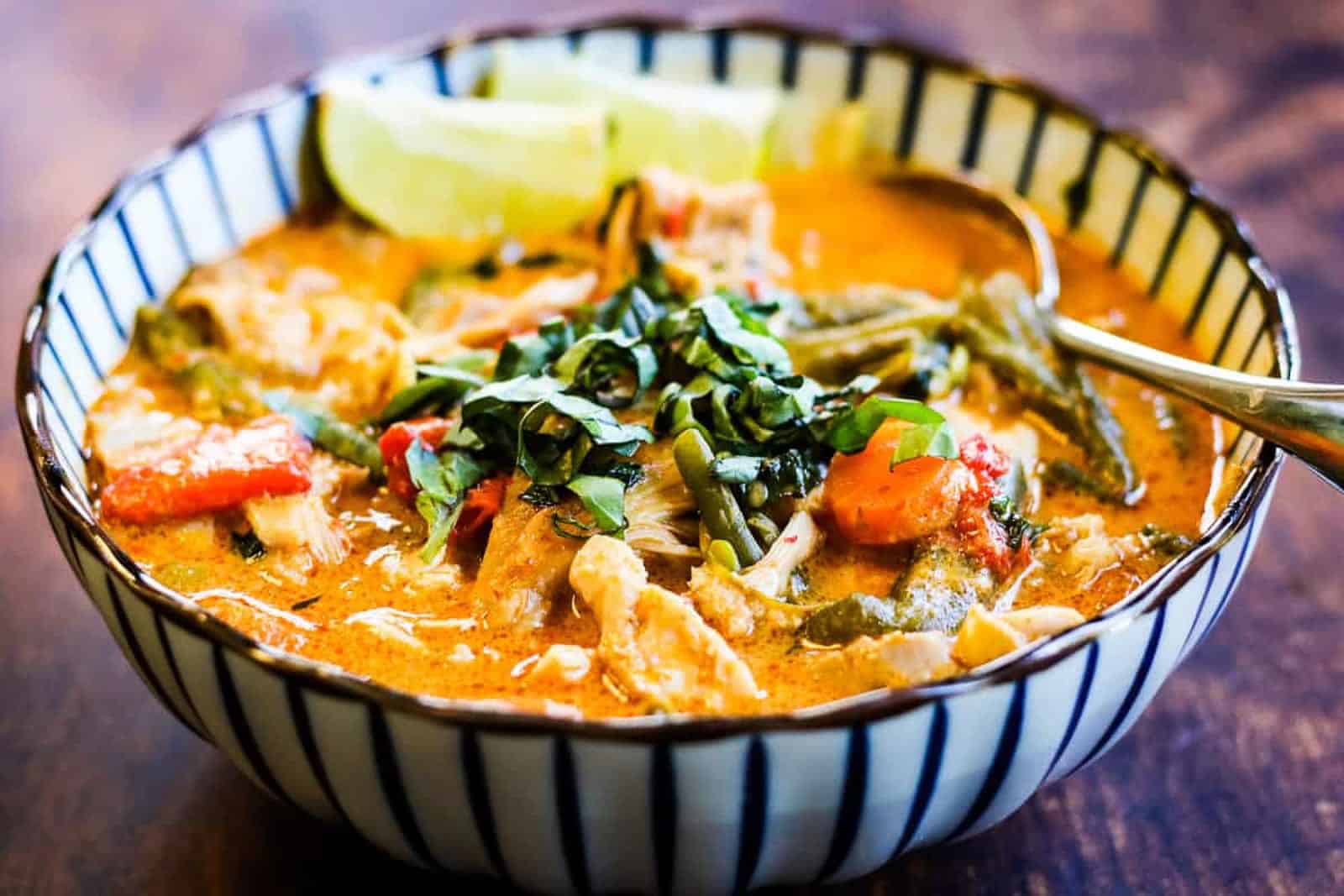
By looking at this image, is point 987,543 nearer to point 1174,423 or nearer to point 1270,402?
point 1270,402

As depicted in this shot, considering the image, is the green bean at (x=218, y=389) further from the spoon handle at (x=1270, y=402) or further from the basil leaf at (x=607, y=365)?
the spoon handle at (x=1270, y=402)

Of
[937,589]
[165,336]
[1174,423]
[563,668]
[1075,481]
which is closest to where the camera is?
[563,668]

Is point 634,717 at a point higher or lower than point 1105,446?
higher

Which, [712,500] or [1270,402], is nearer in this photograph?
[1270,402]

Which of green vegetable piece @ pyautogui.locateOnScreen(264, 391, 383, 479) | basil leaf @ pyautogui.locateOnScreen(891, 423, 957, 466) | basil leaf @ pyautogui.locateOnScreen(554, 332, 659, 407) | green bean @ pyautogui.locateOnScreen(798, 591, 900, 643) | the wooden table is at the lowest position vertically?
the wooden table

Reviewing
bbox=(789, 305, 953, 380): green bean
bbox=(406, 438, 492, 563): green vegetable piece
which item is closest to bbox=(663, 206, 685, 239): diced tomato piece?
bbox=(789, 305, 953, 380): green bean

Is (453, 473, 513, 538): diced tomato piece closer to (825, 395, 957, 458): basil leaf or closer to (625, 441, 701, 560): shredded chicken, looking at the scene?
(625, 441, 701, 560): shredded chicken

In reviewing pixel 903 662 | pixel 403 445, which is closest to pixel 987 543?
pixel 903 662
